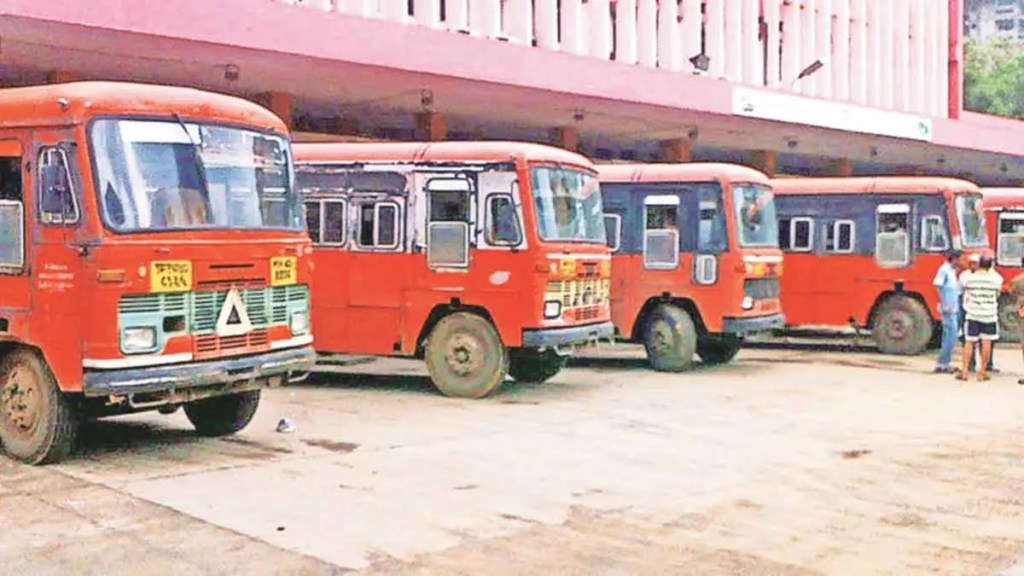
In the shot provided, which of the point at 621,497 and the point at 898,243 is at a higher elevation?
the point at 898,243

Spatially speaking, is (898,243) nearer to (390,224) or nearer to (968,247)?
A: (968,247)

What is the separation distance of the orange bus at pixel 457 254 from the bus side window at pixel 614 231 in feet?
8.09

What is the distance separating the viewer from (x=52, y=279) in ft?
28.4

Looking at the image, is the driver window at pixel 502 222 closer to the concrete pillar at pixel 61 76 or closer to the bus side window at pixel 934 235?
the concrete pillar at pixel 61 76

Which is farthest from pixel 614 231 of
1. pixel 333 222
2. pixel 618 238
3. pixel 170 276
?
pixel 170 276

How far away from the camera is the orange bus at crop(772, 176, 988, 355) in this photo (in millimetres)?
18094

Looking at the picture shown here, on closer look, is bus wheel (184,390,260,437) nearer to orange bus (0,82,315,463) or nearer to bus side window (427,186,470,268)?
orange bus (0,82,315,463)

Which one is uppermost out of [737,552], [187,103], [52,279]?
[187,103]

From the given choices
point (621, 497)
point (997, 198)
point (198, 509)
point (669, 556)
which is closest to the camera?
point (669, 556)

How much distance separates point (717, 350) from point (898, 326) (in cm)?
312

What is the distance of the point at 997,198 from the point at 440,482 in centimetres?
1522

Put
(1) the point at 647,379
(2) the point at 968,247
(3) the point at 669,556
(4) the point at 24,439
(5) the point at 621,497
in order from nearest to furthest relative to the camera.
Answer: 1. (3) the point at 669,556
2. (5) the point at 621,497
3. (4) the point at 24,439
4. (1) the point at 647,379
5. (2) the point at 968,247

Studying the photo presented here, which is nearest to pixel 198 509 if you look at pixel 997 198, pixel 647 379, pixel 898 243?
pixel 647 379

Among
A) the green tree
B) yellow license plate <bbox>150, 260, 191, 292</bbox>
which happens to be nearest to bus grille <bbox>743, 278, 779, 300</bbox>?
yellow license plate <bbox>150, 260, 191, 292</bbox>
